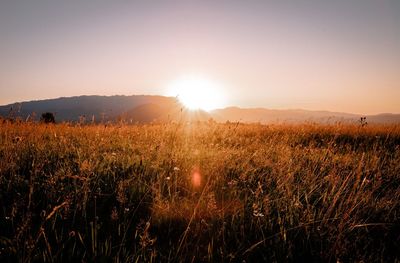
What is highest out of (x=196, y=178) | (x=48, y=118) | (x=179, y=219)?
(x=48, y=118)

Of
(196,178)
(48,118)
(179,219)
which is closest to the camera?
(179,219)

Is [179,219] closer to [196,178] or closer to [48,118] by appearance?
[196,178]

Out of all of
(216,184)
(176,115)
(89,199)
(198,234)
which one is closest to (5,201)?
(89,199)

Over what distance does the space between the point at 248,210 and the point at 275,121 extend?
9531mm

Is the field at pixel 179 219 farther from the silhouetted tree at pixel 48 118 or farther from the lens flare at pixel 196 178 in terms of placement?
the silhouetted tree at pixel 48 118

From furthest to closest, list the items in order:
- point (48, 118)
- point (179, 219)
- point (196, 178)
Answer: point (48, 118) < point (196, 178) < point (179, 219)

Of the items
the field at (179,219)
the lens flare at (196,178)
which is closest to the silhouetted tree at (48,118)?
the field at (179,219)

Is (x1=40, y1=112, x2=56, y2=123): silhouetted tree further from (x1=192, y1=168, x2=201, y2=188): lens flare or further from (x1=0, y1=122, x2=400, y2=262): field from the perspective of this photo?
(x1=192, y1=168, x2=201, y2=188): lens flare

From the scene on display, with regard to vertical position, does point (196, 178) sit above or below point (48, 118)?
below

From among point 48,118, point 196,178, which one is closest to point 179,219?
point 196,178

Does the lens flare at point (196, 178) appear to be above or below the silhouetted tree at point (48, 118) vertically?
below

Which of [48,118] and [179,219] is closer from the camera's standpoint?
[179,219]

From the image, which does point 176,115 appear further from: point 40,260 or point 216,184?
point 40,260

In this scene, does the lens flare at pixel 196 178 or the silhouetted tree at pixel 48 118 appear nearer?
the lens flare at pixel 196 178
